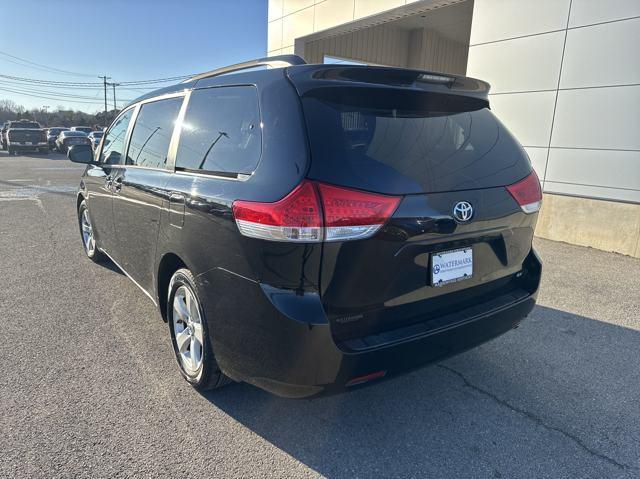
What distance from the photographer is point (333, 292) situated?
1.99m

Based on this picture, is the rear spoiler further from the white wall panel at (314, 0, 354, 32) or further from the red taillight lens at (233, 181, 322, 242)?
the white wall panel at (314, 0, 354, 32)

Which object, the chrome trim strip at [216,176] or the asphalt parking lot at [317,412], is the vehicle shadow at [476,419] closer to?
the asphalt parking lot at [317,412]

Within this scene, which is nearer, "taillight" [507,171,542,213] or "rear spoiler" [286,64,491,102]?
"rear spoiler" [286,64,491,102]

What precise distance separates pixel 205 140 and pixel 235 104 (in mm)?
309

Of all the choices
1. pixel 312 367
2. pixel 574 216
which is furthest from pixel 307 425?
pixel 574 216

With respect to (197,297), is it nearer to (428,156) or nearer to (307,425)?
(307,425)

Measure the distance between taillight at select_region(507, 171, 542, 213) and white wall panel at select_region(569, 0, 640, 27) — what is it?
17.0ft

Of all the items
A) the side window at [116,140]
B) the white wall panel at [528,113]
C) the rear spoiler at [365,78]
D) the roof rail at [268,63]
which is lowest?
the side window at [116,140]

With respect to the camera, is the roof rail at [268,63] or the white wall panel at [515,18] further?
the white wall panel at [515,18]

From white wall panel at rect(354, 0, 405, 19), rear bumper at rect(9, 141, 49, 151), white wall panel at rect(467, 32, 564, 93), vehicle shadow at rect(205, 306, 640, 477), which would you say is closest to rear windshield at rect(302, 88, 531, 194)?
vehicle shadow at rect(205, 306, 640, 477)

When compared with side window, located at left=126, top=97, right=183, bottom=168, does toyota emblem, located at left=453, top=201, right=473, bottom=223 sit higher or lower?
lower

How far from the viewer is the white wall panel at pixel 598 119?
6.21 metres

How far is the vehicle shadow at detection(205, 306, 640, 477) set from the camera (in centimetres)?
224

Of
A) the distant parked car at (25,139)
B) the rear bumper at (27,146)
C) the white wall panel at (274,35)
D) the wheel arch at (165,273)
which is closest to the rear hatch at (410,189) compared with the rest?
the wheel arch at (165,273)
